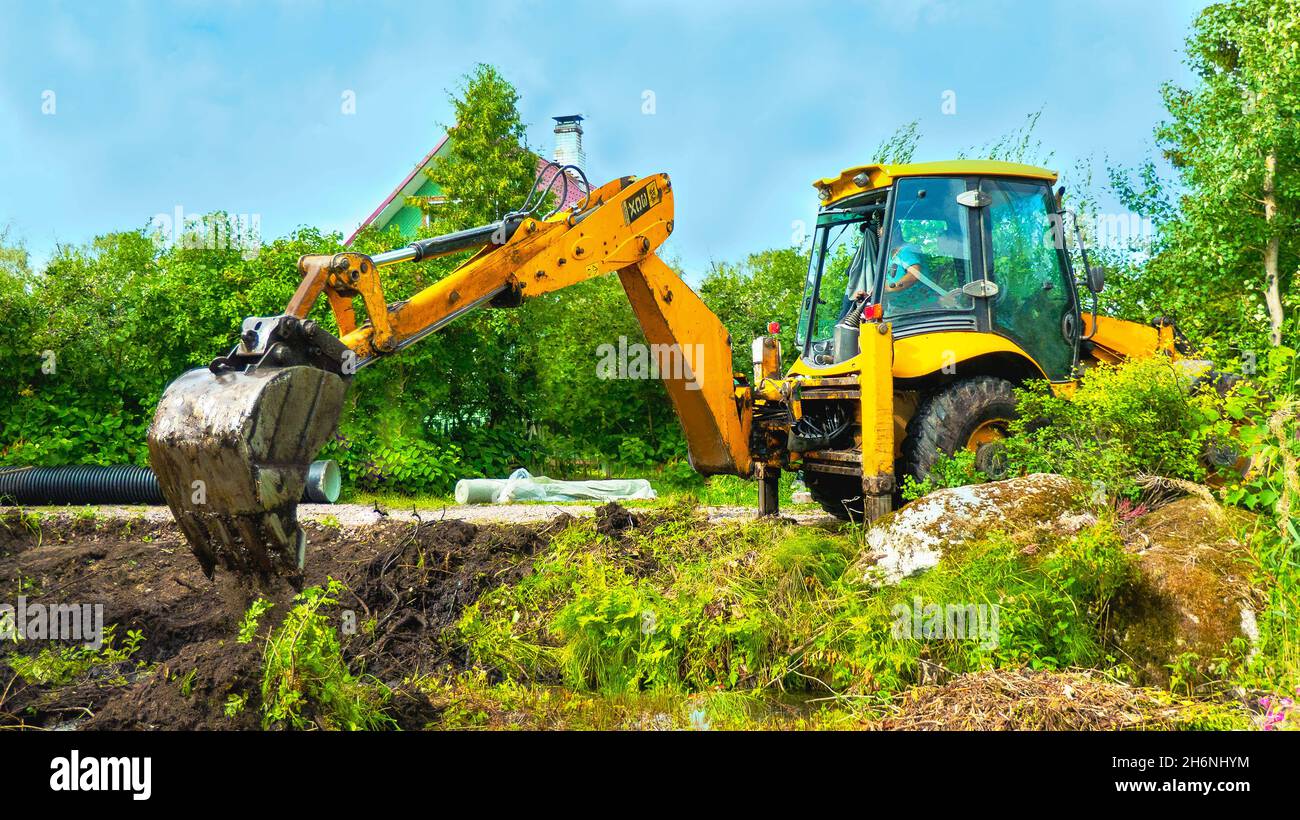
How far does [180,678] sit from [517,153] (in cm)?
1831

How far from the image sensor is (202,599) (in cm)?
696

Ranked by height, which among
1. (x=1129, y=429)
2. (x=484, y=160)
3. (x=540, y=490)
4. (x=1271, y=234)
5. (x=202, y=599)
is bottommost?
(x=202, y=599)

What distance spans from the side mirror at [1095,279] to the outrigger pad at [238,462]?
5.68 metres

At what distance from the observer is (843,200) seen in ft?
25.9

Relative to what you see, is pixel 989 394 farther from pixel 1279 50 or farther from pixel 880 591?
pixel 1279 50

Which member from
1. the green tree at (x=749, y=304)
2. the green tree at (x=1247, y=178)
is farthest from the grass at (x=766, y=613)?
the green tree at (x=1247, y=178)

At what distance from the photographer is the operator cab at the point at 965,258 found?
7.30 metres

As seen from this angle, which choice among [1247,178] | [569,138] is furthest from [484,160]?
[1247,178]

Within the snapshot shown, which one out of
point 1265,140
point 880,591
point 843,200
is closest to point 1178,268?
point 1265,140

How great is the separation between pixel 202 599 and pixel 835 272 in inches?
216

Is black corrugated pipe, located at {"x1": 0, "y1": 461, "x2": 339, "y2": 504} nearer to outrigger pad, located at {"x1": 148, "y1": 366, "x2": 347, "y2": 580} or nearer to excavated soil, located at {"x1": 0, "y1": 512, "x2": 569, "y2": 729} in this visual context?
excavated soil, located at {"x1": 0, "y1": 512, "x2": 569, "y2": 729}

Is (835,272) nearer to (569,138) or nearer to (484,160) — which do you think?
(484,160)

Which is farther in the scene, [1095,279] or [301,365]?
[1095,279]

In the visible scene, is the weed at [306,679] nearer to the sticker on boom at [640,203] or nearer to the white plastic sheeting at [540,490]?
the sticker on boom at [640,203]
